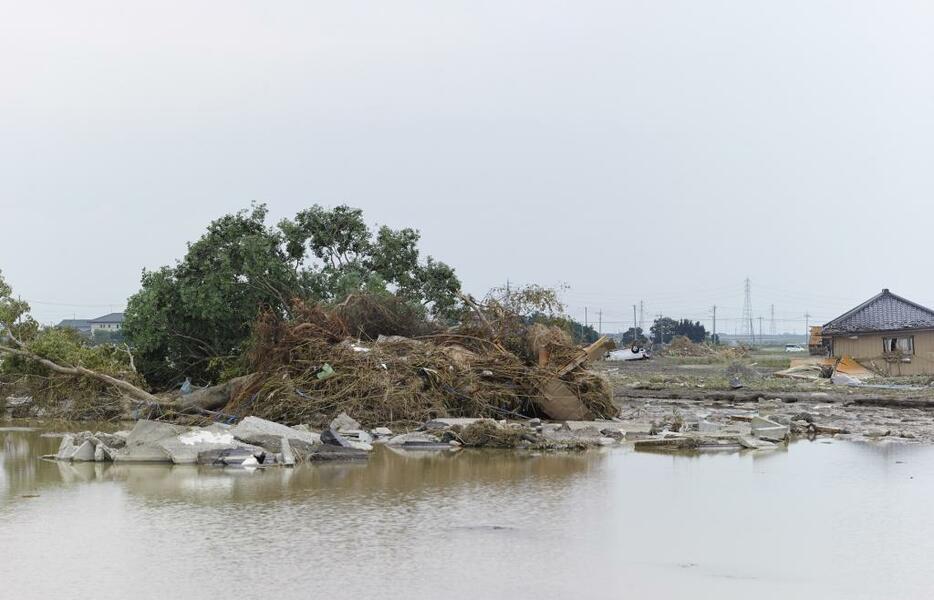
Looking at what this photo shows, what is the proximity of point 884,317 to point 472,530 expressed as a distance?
3395 cm

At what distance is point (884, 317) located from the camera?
1531 inches

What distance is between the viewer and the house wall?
122 ft

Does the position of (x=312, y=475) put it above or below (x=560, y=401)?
below

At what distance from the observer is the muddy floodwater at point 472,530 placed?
23.5 feet

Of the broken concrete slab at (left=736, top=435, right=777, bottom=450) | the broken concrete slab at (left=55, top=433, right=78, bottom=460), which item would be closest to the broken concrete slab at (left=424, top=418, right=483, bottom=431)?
the broken concrete slab at (left=736, top=435, right=777, bottom=450)

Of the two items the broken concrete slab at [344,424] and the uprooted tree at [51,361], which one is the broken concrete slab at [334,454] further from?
the uprooted tree at [51,361]

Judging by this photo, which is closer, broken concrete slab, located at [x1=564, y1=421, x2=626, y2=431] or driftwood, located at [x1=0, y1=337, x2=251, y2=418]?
broken concrete slab, located at [x1=564, y1=421, x2=626, y2=431]

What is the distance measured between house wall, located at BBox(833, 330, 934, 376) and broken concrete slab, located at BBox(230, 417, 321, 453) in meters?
29.1

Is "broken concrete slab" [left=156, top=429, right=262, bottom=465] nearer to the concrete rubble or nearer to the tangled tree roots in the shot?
the concrete rubble

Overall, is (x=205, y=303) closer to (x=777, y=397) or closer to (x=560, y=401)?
(x=560, y=401)

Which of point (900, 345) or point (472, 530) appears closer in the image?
point (472, 530)

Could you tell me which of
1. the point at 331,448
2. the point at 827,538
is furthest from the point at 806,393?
the point at 827,538

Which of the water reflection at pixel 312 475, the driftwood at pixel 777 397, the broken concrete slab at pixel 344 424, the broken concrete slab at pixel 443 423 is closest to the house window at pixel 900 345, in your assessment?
the driftwood at pixel 777 397

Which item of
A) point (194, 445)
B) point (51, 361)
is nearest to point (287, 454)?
point (194, 445)
